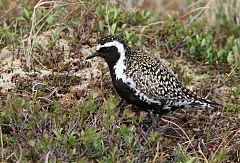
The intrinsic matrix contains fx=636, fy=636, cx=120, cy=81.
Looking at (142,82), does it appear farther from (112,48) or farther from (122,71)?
(112,48)

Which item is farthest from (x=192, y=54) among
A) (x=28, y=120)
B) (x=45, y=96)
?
(x=28, y=120)

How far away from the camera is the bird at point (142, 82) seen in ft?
18.1

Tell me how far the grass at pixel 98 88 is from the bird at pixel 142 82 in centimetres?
19

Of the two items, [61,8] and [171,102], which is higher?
[61,8]

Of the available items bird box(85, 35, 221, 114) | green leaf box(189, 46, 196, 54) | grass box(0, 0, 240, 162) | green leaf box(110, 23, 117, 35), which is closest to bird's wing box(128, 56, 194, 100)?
bird box(85, 35, 221, 114)

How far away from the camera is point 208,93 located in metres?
6.32

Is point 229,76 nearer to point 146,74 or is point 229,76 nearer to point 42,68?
point 146,74

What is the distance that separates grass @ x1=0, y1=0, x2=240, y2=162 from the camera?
198 inches

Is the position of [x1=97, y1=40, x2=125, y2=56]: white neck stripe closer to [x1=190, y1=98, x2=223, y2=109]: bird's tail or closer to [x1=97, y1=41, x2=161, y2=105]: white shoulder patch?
[x1=97, y1=41, x2=161, y2=105]: white shoulder patch

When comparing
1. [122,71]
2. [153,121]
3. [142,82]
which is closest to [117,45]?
[122,71]

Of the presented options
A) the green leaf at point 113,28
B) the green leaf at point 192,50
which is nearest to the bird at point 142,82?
the green leaf at point 113,28

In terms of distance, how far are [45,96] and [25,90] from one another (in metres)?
0.21

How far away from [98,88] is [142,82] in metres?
0.69

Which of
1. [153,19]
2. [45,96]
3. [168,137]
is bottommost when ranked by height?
[168,137]
